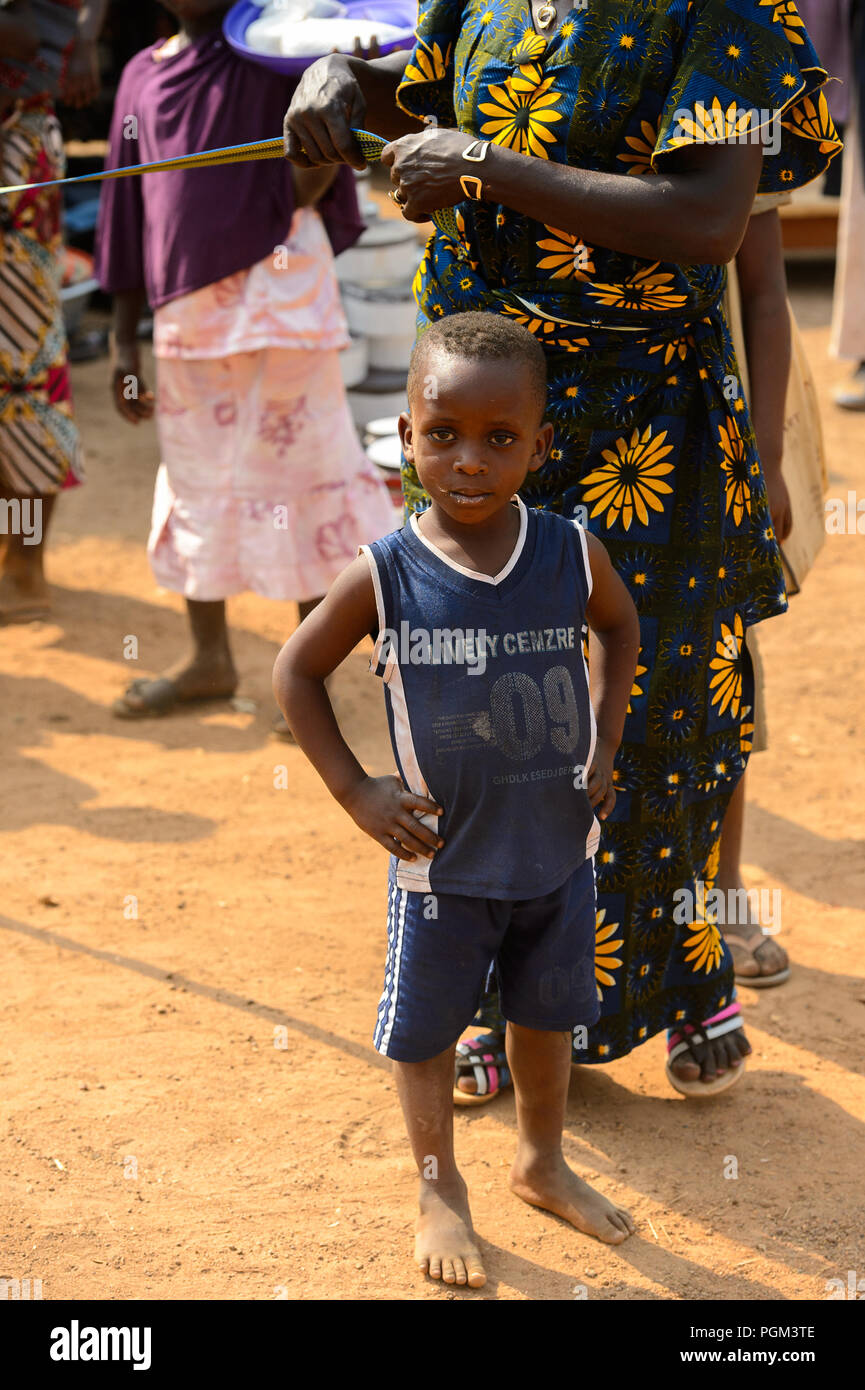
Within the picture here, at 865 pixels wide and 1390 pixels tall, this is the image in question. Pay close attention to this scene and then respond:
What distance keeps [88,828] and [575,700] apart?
6.93 feet

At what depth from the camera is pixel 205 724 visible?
4.68m

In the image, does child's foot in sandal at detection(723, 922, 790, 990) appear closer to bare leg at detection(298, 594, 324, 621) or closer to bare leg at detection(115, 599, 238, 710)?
bare leg at detection(298, 594, 324, 621)

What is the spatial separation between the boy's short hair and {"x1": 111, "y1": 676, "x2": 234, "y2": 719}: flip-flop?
2.67 metres

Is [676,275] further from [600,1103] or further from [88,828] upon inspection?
[88,828]

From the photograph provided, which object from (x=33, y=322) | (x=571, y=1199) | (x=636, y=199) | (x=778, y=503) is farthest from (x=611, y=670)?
(x=33, y=322)

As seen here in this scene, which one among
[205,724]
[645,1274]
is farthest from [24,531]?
[645,1274]

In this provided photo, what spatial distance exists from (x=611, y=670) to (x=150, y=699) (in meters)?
2.57

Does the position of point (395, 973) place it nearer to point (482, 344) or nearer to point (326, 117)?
point (482, 344)

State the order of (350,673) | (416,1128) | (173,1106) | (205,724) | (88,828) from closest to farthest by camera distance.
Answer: (416,1128) < (173,1106) < (88,828) < (205,724) < (350,673)

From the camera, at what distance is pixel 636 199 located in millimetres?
2164

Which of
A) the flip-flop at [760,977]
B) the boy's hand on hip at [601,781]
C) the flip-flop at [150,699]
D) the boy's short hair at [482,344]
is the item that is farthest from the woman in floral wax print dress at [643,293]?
the flip-flop at [150,699]

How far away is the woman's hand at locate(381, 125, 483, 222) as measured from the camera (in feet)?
7.16

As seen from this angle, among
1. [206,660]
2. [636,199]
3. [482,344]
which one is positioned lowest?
[206,660]

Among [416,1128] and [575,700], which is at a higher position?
[575,700]
